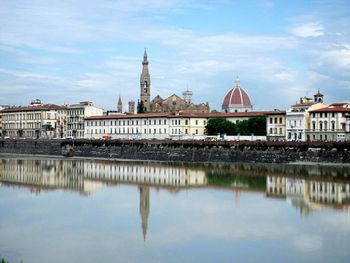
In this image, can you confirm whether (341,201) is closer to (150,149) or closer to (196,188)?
(196,188)

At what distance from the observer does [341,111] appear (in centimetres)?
8638

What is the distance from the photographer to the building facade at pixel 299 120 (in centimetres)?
9281

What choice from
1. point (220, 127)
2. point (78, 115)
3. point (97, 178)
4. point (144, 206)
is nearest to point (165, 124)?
point (220, 127)

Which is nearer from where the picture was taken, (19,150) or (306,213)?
(306,213)

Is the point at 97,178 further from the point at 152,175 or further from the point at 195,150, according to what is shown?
the point at 195,150

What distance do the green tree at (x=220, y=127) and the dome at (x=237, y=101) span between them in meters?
24.9

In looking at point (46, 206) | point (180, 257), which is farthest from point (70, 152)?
point (180, 257)

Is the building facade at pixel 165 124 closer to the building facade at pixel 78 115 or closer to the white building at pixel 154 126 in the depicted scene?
the white building at pixel 154 126

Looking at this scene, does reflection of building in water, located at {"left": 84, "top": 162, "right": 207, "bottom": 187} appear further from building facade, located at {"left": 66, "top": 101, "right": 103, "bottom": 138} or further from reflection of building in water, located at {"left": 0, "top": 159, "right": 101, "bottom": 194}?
building facade, located at {"left": 66, "top": 101, "right": 103, "bottom": 138}

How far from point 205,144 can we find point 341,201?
45.2m

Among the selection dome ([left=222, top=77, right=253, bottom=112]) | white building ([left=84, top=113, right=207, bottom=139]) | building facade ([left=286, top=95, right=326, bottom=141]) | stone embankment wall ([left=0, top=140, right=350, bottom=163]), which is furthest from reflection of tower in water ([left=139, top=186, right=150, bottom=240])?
dome ([left=222, top=77, right=253, bottom=112])

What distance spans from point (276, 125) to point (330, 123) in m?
12.0

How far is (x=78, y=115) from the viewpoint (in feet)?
449

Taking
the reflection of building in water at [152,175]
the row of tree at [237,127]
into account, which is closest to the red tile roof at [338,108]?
the row of tree at [237,127]
